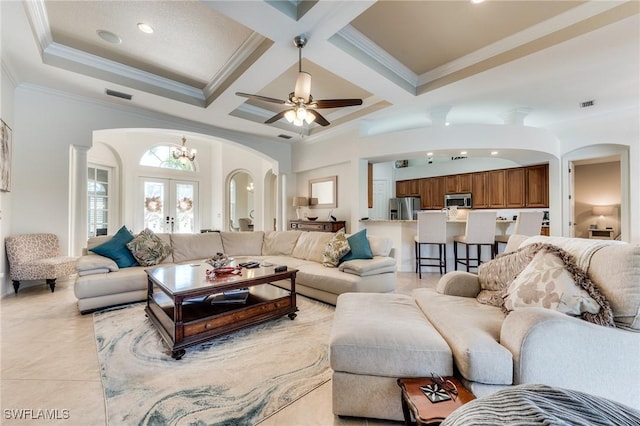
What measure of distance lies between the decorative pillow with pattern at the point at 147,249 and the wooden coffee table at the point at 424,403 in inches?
133

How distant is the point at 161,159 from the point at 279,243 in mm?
5317

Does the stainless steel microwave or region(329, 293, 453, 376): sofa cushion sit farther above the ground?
the stainless steel microwave

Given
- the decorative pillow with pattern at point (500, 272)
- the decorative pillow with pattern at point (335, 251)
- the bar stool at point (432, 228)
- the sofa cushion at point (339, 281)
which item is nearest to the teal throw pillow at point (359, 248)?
the decorative pillow with pattern at point (335, 251)

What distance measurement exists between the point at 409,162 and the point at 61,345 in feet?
26.9

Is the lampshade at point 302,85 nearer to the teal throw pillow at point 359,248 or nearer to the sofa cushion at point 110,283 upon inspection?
the teal throw pillow at point 359,248

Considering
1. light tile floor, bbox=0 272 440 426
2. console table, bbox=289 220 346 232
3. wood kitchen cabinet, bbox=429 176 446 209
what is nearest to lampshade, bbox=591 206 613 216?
wood kitchen cabinet, bbox=429 176 446 209

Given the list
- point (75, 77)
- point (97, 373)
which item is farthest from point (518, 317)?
point (75, 77)

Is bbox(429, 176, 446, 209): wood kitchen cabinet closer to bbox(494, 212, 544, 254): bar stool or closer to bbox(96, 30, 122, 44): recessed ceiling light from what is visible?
bbox(494, 212, 544, 254): bar stool

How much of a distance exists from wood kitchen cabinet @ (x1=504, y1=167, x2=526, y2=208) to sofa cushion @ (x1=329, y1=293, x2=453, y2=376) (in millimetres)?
6324

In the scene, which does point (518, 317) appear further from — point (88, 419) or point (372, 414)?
point (88, 419)

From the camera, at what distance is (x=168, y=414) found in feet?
4.68

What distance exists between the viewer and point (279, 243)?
14.9 feet

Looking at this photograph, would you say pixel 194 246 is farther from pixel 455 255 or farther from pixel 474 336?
pixel 455 255

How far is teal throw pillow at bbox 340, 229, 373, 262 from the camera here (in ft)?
11.0
